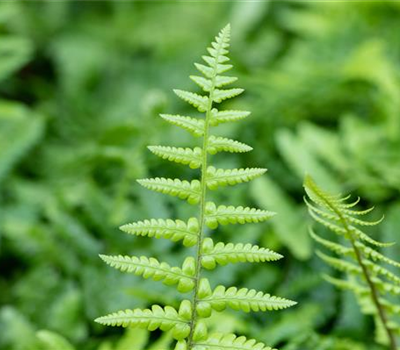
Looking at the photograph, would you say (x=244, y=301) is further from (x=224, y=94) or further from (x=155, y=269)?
(x=224, y=94)

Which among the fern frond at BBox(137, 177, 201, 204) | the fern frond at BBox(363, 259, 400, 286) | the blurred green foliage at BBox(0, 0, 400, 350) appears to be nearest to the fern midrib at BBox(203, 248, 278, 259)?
the fern frond at BBox(137, 177, 201, 204)

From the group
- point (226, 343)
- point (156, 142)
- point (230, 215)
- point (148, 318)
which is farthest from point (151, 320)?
point (156, 142)

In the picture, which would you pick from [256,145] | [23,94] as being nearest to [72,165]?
[256,145]

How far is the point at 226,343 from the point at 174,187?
309 millimetres

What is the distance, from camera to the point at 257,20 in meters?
3.18

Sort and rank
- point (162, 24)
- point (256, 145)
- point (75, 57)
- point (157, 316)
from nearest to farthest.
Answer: point (157, 316) → point (256, 145) → point (75, 57) → point (162, 24)

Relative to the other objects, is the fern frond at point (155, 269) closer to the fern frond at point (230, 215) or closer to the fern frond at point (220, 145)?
the fern frond at point (230, 215)

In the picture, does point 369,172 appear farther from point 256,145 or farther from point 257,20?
point 257,20

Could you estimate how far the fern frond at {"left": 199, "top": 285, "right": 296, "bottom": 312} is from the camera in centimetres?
104

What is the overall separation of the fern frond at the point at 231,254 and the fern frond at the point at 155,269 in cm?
4

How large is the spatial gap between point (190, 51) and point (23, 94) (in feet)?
2.95

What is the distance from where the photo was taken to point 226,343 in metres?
1.06

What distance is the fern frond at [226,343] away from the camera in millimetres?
1032

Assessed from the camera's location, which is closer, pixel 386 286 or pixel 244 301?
pixel 244 301
